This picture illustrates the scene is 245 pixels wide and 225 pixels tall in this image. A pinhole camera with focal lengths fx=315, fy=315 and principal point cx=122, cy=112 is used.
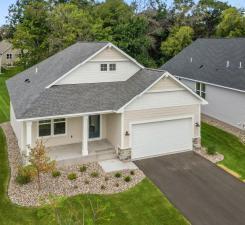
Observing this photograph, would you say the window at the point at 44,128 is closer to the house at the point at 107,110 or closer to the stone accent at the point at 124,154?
the house at the point at 107,110

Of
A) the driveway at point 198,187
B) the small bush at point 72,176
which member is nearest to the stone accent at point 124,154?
the driveway at point 198,187

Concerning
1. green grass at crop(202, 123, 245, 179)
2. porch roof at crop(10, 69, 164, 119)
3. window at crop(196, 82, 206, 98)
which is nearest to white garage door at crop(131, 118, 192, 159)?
porch roof at crop(10, 69, 164, 119)

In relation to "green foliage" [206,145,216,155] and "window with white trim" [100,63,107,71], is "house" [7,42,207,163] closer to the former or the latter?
"window with white trim" [100,63,107,71]

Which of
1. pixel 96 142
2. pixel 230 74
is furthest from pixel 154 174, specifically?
pixel 230 74

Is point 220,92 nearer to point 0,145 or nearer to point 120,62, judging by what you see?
point 120,62

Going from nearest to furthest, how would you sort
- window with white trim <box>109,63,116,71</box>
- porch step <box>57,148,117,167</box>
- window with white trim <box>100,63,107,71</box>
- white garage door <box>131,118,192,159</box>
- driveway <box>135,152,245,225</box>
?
1. driveway <box>135,152,245,225</box>
2. porch step <box>57,148,117,167</box>
3. white garage door <box>131,118,192,159</box>
4. window with white trim <box>100,63,107,71</box>
5. window with white trim <box>109,63,116,71</box>

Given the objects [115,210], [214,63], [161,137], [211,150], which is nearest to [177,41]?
[214,63]

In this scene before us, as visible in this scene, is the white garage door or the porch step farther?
the white garage door
